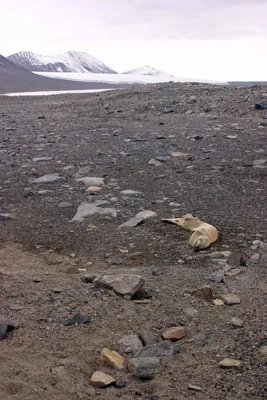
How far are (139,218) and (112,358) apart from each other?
1.31 meters

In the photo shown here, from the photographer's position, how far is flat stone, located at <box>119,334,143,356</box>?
1.60 metres

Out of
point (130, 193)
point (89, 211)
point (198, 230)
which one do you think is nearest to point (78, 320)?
point (198, 230)

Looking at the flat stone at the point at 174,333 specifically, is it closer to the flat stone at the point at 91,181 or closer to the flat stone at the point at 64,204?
the flat stone at the point at 64,204

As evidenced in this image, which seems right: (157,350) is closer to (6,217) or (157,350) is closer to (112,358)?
(112,358)

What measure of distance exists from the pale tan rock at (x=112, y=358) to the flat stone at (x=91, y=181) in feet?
6.69

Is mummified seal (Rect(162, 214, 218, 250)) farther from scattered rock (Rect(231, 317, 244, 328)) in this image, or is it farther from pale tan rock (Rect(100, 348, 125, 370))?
pale tan rock (Rect(100, 348, 125, 370))

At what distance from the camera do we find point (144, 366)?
1.51 m

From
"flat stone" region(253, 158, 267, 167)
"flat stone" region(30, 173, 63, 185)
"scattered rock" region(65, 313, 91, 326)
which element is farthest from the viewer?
"flat stone" region(253, 158, 267, 167)

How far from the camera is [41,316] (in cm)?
179

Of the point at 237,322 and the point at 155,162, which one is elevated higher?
the point at 155,162

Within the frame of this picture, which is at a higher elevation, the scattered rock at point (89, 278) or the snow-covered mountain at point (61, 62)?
the snow-covered mountain at point (61, 62)

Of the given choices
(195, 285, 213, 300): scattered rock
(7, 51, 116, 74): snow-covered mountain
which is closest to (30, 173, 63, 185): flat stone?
(195, 285, 213, 300): scattered rock

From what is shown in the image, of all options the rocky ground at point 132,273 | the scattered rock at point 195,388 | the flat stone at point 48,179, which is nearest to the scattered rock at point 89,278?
the rocky ground at point 132,273

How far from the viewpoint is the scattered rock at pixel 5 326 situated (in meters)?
1.65
